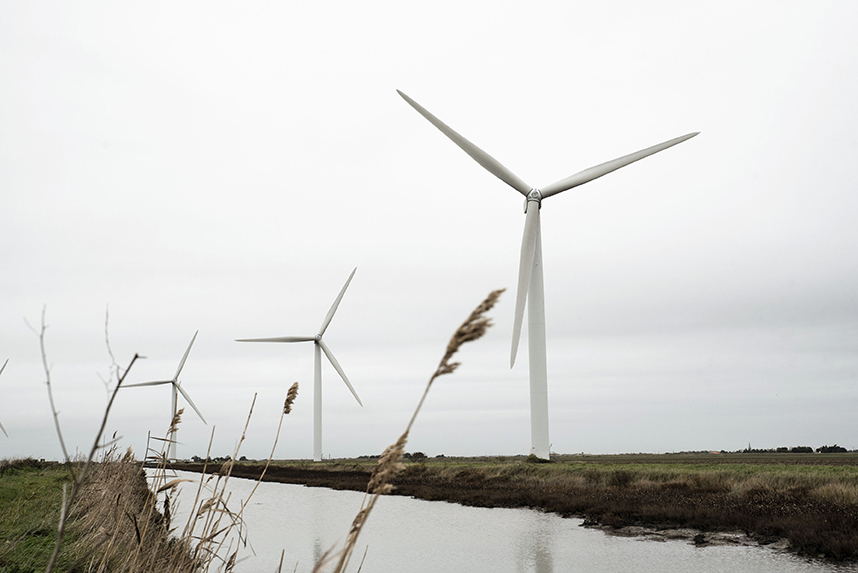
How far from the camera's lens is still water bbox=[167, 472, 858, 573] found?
43.4 ft

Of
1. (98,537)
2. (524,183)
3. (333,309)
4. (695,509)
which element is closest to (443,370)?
(98,537)

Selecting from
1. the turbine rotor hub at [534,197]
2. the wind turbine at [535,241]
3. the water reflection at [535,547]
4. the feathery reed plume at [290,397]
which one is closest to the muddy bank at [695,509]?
the water reflection at [535,547]

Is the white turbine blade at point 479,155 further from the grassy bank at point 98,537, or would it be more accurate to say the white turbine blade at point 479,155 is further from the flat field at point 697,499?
the grassy bank at point 98,537

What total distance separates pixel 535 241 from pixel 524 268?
4.50m

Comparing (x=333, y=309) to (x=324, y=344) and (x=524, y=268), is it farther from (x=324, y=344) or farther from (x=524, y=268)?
(x=524, y=268)

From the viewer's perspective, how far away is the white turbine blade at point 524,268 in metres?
35.7

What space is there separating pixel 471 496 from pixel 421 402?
29748 millimetres

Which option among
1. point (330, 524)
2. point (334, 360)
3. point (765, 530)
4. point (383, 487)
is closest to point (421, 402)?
point (383, 487)

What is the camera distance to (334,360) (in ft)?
188

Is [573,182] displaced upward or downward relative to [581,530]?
upward

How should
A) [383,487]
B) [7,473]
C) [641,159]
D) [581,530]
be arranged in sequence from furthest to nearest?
[641,159] < [7,473] < [581,530] < [383,487]

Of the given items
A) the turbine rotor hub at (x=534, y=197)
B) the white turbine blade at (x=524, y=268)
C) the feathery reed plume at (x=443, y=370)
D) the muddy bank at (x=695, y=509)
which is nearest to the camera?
the feathery reed plume at (x=443, y=370)

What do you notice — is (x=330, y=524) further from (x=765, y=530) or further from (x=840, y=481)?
(x=840, y=481)

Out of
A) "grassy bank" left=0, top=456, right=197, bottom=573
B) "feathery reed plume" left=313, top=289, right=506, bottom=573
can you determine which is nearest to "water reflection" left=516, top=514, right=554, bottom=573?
"grassy bank" left=0, top=456, right=197, bottom=573
